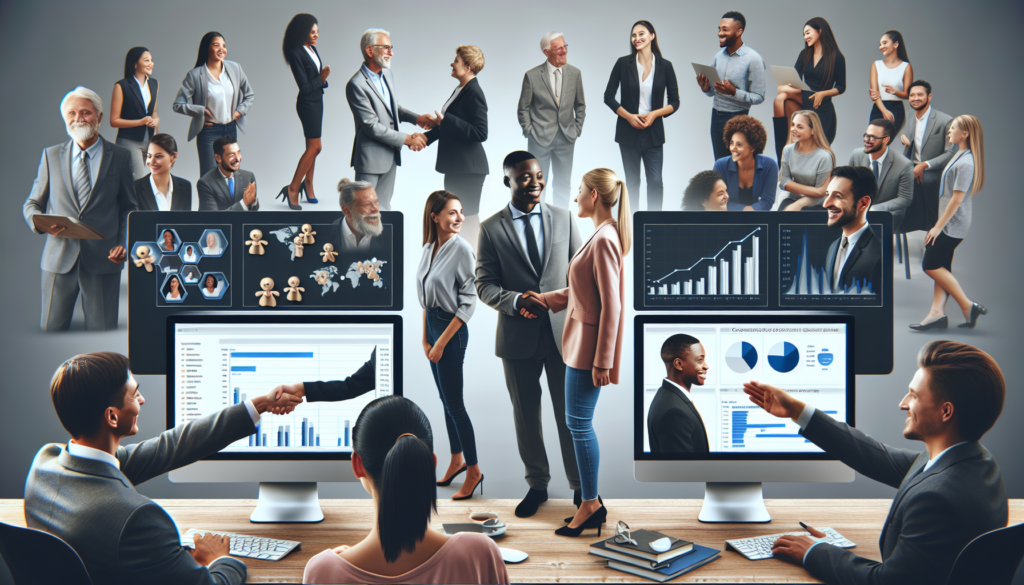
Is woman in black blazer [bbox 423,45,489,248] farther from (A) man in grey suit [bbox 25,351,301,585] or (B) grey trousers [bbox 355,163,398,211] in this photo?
(A) man in grey suit [bbox 25,351,301,585]

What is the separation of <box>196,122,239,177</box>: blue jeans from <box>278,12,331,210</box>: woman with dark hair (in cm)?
32

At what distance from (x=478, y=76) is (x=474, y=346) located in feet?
4.04

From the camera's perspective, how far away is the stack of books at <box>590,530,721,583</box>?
1.54 metres

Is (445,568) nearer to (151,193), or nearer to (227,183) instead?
(227,183)

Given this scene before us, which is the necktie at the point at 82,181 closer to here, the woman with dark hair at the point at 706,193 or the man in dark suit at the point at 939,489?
the woman with dark hair at the point at 706,193

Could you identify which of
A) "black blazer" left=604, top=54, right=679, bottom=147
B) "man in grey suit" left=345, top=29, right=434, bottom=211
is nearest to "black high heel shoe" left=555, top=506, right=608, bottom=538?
"man in grey suit" left=345, top=29, right=434, bottom=211

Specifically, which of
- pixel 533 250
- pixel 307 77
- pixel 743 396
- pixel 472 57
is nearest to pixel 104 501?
pixel 533 250

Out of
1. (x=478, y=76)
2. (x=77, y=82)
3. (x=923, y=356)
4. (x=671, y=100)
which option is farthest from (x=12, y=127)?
(x=923, y=356)

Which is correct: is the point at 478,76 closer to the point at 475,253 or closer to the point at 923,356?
the point at 475,253

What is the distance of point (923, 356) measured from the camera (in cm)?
156

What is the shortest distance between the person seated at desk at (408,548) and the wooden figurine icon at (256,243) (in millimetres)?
1373

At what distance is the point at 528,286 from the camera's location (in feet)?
7.82

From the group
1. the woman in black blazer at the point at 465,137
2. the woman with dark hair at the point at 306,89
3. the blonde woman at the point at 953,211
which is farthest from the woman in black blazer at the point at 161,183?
the blonde woman at the point at 953,211

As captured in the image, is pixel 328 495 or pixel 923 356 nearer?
pixel 923 356
